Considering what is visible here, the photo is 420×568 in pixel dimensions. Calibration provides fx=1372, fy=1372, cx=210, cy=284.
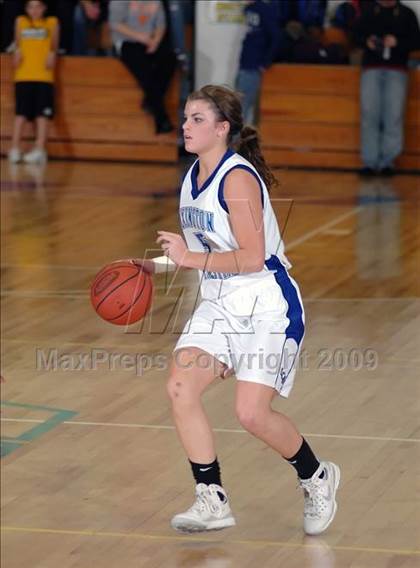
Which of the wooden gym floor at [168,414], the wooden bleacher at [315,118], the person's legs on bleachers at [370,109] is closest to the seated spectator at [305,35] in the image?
the wooden bleacher at [315,118]

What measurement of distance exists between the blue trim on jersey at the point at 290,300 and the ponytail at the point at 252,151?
295 millimetres

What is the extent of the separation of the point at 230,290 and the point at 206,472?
702 mm

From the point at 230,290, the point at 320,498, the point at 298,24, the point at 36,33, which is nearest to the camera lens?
the point at 230,290

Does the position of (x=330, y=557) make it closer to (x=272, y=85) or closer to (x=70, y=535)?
(x=70, y=535)

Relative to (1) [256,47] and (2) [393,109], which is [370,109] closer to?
(2) [393,109]

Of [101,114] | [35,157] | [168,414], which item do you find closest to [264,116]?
[101,114]

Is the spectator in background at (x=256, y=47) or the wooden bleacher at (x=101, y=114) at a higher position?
the spectator in background at (x=256, y=47)

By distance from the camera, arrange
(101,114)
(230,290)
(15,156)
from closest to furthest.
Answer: (230,290), (15,156), (101,114)

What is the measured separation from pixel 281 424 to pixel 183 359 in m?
0.46

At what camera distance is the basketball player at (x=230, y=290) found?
4973 mm

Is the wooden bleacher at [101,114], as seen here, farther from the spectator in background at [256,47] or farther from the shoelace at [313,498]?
the shoelace at [313,498]

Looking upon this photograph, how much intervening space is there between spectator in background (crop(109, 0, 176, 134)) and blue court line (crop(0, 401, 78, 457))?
29.4 ft

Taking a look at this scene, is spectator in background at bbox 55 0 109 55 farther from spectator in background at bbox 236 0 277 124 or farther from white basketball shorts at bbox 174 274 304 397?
white basketball shorts at bbox 174 274 304 397

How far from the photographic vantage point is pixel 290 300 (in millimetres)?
5184
